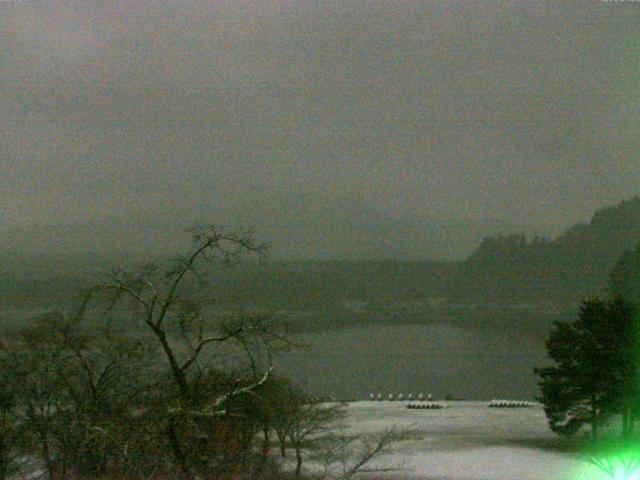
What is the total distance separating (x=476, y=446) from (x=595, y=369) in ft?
15.3

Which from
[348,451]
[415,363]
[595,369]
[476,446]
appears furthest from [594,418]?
[415,363]

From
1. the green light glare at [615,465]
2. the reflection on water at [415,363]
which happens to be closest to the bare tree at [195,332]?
the green light glare at [615,465]

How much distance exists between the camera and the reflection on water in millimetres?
63250

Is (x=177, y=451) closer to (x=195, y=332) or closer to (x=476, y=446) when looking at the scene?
(x=195, y=332)

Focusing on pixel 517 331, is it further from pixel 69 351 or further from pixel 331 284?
pixel 69 351

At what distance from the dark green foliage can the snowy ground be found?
62.6 inches

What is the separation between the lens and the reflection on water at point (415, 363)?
63.2 m

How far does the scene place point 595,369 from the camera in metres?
26.8

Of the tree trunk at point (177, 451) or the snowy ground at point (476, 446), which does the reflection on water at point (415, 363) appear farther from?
the tree trunk at point (177, 451)

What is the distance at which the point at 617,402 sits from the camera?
26609 millimetres

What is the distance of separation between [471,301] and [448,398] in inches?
4679

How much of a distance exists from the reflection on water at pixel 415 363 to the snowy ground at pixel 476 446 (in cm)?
928

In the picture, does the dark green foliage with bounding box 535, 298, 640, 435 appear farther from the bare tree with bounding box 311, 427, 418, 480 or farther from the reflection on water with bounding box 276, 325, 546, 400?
the reflection on water with bounding box 276, 325, 546, 400

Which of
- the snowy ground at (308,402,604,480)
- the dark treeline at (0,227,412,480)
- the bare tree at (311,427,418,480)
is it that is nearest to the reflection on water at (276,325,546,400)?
the snowy ground at (308,402,604,480)
